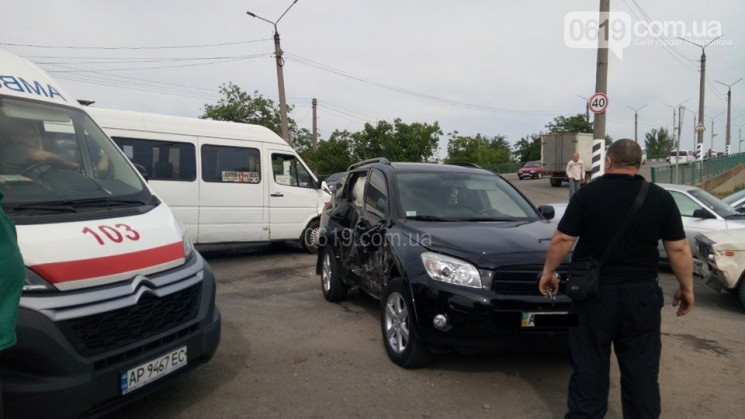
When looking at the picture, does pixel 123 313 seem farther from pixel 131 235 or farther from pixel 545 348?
pixel 545 348

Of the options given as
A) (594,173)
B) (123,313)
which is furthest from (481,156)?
(123,313)

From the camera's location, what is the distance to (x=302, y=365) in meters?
4.44

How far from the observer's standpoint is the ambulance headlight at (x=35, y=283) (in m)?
2.68

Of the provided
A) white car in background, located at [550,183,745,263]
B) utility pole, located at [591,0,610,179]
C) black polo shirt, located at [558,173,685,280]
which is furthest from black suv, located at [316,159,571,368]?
utility pole, located at [591,0,610,179]

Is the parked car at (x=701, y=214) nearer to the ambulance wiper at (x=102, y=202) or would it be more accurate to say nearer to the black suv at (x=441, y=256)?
the black suv at (x=441, y=256)

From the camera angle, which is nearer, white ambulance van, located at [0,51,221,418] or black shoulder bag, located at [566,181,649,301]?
white ambulance van, located at [0,51,221,418]

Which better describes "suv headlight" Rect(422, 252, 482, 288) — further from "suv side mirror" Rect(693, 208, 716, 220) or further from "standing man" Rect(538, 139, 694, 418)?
"suv side mirror" Rect(693, 208, 716, 220)

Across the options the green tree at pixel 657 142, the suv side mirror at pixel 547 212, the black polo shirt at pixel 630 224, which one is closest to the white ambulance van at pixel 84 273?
the black polo shirt at pixel 630 224

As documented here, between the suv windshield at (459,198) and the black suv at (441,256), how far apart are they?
0.04 ft

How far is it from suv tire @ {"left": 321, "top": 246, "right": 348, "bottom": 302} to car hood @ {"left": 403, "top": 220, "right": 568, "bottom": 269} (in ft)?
5.82

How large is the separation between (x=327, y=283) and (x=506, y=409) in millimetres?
3350

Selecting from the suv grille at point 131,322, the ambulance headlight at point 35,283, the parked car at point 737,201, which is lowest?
the suv grille at point 131,322

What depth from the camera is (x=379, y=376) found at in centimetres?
420

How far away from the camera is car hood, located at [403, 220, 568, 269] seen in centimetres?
394
